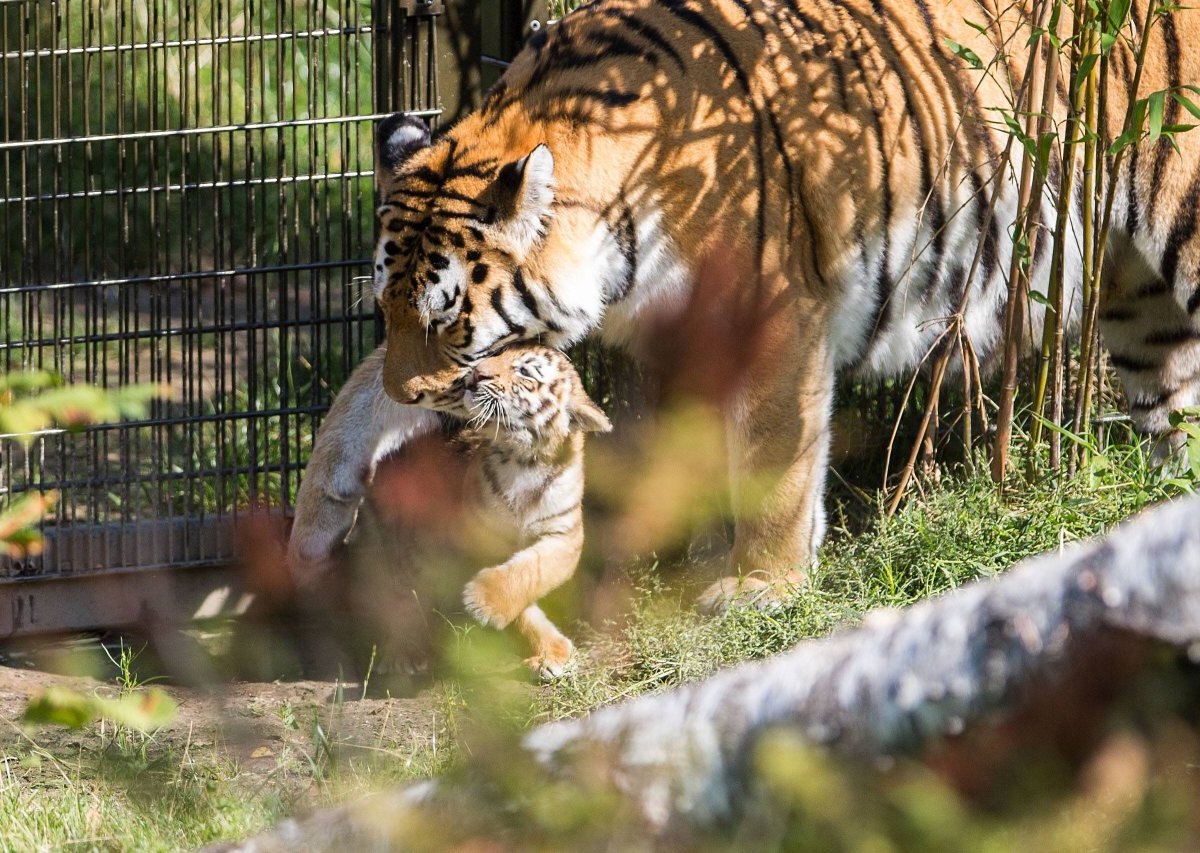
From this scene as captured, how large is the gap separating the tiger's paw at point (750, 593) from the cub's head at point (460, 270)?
2.72ft

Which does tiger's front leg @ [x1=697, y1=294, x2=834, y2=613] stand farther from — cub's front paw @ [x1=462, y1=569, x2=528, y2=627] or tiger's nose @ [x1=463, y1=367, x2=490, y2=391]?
tiger's nose @ [x1=463, y1=367, x2=490, y2=391]

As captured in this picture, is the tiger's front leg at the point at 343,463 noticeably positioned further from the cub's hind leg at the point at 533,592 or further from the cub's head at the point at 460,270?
the cub's hind leg at the point at 533,592

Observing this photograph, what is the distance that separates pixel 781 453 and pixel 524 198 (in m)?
0.99

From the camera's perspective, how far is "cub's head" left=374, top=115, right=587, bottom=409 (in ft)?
12.0

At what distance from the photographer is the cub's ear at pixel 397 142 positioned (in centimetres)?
387

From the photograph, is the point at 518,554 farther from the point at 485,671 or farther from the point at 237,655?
the point at 237,655

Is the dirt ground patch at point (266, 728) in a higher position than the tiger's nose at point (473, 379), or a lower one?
lower

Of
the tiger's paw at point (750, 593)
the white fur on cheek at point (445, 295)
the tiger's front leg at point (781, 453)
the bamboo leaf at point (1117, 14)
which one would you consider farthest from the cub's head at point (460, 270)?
the bamboo leaf at point (1117, 14)

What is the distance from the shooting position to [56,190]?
4.11 m

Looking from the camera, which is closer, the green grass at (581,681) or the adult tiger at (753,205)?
the green grass at (581,681)

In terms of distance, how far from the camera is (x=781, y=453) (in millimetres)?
3969

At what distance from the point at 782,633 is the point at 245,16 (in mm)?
2249

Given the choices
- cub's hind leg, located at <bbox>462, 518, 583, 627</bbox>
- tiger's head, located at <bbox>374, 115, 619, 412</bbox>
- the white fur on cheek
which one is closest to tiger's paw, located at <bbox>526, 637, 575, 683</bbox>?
cub's hind leg, located at <bbox>462, 518, 583, 627</bbox>

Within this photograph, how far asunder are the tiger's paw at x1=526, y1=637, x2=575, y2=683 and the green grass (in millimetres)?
42
